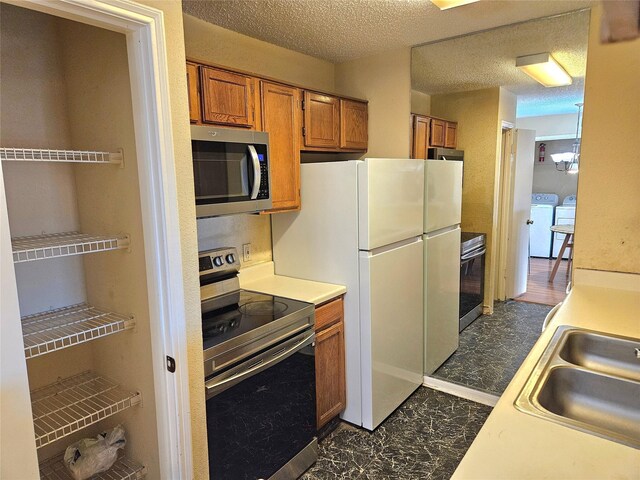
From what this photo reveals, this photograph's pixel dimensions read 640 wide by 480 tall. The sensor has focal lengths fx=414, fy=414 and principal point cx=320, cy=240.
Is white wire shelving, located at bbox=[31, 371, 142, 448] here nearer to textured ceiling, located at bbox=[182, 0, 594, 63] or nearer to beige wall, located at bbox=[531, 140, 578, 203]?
textured ceiling, located at bbox=[182, 0, 594, 63]

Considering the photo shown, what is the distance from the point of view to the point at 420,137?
3.08 meters

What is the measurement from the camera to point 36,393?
165 cm

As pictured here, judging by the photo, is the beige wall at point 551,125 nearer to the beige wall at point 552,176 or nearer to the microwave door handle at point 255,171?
the beige wall at point 552,176

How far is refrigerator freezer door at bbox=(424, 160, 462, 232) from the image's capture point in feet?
9.53

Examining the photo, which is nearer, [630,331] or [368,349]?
[630,331]

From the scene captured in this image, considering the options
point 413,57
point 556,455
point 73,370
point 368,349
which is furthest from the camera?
point 413,57

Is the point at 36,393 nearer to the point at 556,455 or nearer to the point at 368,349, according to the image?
the point at 368,349

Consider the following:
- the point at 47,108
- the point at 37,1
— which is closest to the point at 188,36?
the point at 47,108

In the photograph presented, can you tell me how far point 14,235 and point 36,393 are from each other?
0.63 metres

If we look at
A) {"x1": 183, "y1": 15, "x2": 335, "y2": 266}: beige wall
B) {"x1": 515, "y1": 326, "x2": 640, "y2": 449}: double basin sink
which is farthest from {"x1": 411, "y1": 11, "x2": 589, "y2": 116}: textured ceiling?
{"x1": 515, "y1": 326, "x2": 640, "y2": 449}: double basin sink

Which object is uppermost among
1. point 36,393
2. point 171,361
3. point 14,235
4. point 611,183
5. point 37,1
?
point 37,1

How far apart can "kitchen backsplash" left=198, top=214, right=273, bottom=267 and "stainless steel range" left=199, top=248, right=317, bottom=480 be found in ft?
0.58

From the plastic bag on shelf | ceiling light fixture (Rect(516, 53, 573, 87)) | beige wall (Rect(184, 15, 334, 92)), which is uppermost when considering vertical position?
beige wall (Rect(184, 15, 334, 92))

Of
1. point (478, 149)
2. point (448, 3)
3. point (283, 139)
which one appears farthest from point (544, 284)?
point (283, 139)
